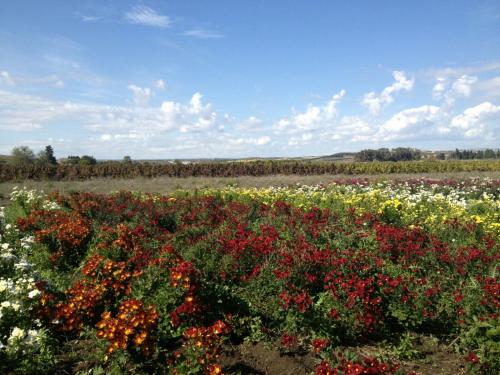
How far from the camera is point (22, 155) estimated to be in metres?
44.6

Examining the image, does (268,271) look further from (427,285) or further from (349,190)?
(349,190)

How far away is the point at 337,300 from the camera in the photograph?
178 inches

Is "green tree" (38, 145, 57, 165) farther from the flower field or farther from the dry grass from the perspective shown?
the flower field

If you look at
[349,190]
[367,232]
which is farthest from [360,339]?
[349,190]

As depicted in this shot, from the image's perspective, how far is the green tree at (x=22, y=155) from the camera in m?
43.2

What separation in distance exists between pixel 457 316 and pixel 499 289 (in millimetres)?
584

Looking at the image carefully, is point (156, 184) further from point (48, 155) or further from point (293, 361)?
point (48, 155)

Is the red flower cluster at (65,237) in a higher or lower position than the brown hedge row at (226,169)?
lower

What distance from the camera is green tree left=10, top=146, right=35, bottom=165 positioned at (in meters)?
43.2

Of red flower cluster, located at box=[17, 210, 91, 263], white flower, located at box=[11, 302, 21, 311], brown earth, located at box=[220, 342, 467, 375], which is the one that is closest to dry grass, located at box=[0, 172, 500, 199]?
red flower cluster, located at box=[17, 210, 91, 263]

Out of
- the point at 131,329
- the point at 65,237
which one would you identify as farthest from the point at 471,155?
the point at 131,329

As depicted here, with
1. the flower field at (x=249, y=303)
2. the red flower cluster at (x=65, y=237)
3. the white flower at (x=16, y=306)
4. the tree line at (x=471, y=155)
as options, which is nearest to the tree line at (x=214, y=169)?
the red flower cluster at (x=65, y=237)

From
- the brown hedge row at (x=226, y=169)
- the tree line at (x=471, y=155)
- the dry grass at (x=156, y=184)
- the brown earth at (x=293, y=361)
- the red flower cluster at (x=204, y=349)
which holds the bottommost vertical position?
the brown earth at (x=293, y=361)

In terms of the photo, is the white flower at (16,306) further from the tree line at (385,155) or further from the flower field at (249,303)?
the tree line at (385,155)
